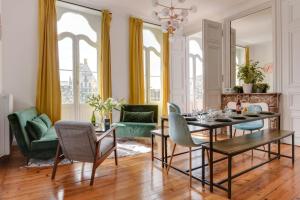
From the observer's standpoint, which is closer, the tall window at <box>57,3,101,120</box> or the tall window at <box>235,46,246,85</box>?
the tall window at <box>57,3,101,120</box>

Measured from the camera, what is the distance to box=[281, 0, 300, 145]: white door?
13.4ft

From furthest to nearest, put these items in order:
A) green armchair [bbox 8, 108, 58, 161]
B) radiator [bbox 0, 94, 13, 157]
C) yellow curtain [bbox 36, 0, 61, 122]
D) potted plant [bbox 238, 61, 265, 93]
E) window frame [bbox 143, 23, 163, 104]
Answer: window frame [bbox 143, 23, 163, 104] → potted plant [bbox 238, 61, 265, 93] → yellow curtain [bbox 36, 0, 61, 122] → radiator [bbox 0, 94, 13, 157] → green armchair [bbox 8, 108, 58, 161]

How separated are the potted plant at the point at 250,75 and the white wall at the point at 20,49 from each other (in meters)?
4.56

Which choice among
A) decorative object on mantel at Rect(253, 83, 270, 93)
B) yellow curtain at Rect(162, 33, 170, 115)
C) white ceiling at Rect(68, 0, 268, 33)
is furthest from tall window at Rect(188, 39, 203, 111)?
decorative object on mantel at Rect(253, 83, 270, 93)

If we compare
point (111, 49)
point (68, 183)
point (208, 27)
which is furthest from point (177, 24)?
point (68, 183)

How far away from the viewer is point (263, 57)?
466 centimetres

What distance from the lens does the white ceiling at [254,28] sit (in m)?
4.57

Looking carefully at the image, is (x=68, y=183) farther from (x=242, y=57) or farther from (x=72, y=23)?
(x=242, y=57)

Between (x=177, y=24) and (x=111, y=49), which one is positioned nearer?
(x=177, y=24)

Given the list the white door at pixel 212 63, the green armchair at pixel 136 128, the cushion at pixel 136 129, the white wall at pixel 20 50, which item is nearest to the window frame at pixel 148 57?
the green armchair at pixel 136 128

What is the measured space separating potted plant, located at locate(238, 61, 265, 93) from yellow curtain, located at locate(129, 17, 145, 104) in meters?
2.53

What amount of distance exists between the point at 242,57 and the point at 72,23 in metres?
4.08

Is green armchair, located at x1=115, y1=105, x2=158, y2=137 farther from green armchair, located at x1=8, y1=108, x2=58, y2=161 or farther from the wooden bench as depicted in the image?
the wooden bench

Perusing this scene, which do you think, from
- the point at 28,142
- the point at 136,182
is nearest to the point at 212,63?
the point at 136,182
